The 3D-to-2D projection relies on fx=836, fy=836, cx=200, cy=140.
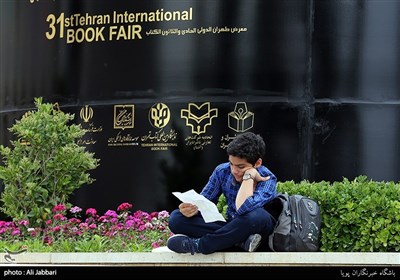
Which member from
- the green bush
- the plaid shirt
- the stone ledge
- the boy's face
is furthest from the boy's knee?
the green bush

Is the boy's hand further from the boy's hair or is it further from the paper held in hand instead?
the boy's hair

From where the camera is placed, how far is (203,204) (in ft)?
23.0

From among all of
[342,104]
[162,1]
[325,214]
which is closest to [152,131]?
[162,1]

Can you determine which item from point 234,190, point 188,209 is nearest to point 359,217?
point 234,190

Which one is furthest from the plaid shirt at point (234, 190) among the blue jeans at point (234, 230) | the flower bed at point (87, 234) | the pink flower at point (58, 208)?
the pink flower at point (58, 208)

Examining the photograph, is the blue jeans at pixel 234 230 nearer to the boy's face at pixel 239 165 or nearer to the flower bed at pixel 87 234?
the boy's face at pixel 239 165

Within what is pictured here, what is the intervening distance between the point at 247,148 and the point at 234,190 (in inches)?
18.5

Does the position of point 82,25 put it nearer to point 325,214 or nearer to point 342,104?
point 342,104

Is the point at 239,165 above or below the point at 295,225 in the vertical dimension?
above

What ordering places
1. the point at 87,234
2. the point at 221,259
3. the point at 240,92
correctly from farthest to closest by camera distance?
the point at 240,92, the point at 87,234, the point at 221,259

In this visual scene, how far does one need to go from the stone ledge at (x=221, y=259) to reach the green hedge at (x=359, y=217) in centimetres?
47

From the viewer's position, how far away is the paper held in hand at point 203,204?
697 centimetres

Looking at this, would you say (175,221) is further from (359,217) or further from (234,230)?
(359,217)

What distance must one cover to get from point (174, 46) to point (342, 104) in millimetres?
2791
